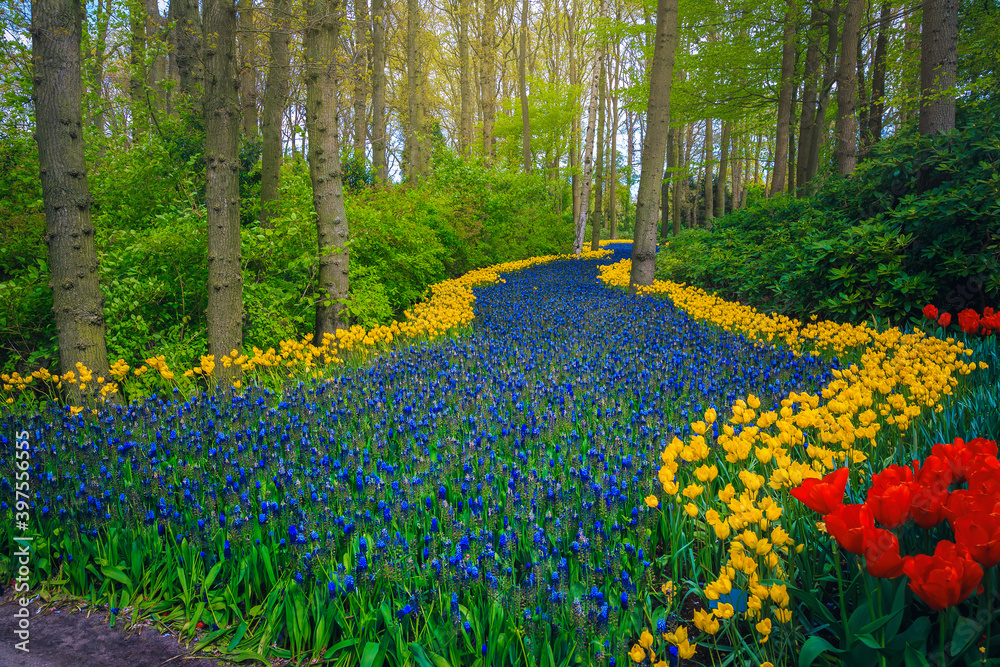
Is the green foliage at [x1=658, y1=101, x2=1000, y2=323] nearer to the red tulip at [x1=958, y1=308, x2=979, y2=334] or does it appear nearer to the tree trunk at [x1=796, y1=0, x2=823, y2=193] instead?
the red tulip at [x1=958, y1=308, x2=979, y2=334]

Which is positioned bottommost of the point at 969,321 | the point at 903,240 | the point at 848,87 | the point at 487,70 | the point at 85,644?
the point at 85,644

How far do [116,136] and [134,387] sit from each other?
14.4ft

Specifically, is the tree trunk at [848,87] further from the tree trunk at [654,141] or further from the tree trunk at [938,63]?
the tree trunk at [654,141]

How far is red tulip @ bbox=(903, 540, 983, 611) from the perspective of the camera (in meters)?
1.22

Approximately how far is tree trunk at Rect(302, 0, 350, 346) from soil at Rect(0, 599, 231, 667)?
410 centimetres

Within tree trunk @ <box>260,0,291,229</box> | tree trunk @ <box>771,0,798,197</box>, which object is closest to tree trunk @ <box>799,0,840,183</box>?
tree trunk @ <box>771,0,798,197</box>

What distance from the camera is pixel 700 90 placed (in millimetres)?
13352

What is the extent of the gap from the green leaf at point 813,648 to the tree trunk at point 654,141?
26.3 feet

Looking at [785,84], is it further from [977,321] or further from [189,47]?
[189,47]

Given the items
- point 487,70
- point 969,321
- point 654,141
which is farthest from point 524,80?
point 969,321

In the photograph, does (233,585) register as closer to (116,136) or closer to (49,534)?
(49,534)

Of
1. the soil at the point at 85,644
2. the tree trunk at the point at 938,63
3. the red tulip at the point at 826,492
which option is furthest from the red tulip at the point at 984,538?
the tree trunk at the point at 938,63

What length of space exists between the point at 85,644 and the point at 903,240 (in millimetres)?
7329

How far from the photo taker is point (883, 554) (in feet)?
4.31
